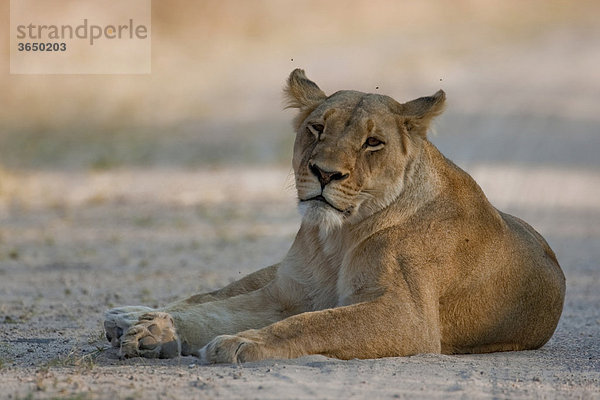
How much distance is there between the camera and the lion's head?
218 inches

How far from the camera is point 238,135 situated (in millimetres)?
18609

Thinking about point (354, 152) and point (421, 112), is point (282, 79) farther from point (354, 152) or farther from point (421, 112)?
point (354, 152)

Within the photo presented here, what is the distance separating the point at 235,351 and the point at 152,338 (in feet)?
1.99

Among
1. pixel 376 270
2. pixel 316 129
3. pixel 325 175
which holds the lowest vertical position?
pixel 376 270

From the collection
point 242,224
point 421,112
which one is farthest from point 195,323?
point 242,224

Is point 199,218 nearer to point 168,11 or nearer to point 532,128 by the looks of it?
point 532,128

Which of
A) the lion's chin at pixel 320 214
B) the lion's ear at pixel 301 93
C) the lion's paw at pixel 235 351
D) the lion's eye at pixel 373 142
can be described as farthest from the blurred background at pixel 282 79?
the lion's paw at pixel 235 351

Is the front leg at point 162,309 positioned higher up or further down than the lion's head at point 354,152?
further down

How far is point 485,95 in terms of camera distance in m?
21.6

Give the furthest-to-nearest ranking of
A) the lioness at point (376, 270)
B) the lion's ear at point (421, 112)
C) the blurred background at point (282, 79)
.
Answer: the blurred background at point (282, 79) < the lion's ear at point (421, 112) < the lioness at point (376, 270)

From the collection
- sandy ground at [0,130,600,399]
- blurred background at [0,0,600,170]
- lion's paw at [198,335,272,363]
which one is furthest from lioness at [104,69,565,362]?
blurred background at [0,0,600,170]

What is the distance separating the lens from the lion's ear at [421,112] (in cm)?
599

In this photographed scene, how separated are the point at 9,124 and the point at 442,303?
14216 millimetres

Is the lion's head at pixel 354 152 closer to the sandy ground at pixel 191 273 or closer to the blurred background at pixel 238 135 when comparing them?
the blurred background at pixel 238 135
